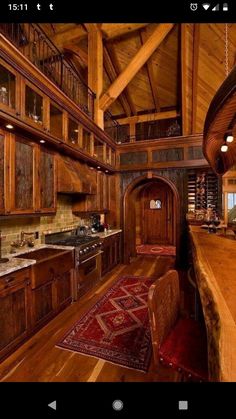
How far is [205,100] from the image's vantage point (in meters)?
6.00

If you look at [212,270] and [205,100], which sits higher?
[205,100]

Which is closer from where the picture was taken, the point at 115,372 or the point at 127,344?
the point at 115,372

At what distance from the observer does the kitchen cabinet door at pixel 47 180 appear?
9.67 feet

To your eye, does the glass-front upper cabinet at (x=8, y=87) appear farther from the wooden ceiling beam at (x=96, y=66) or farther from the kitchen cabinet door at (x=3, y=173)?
the wooden ceiling beam at (x=96, y=66)

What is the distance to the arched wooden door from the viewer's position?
27.9 feet

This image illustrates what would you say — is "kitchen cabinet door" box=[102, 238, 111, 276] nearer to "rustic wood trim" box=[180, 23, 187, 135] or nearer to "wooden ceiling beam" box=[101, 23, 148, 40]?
"rustic wood trim" box=[180, 23, 187, 135]

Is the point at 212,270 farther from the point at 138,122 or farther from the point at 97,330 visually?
the point at 138,122

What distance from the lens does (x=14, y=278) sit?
2217mm

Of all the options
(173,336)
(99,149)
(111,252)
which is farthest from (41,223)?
(173,336)
